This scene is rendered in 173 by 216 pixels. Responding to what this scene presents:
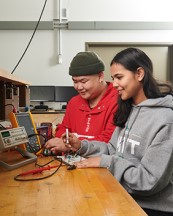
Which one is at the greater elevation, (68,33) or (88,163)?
(68,33)

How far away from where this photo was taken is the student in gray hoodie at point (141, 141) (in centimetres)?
120

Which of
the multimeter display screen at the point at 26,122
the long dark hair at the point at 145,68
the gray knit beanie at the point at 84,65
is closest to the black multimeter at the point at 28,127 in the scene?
the multimeter display screen at the point at 26,122

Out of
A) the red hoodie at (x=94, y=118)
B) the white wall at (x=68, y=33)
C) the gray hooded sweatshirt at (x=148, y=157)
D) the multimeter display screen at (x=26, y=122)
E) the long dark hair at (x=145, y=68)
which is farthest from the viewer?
the white wall at (x=68, y=33)

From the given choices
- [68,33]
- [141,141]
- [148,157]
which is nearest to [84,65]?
[141,141]

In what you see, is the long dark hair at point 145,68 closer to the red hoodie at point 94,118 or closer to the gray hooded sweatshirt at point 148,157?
the gray hooded sweatshirt at point 148,157

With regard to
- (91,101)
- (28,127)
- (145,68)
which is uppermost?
(145,68)

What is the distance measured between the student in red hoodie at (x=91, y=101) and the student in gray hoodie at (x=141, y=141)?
0.24 meters

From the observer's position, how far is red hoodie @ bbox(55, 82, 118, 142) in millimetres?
1839

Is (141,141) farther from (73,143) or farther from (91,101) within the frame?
(91,101)

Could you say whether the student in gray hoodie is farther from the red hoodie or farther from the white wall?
the white wall

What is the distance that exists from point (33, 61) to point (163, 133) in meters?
4.56

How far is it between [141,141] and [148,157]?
0.15 meters

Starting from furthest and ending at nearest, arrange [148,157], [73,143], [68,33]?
1. [68,33]
2. [73,143]
3. [148,157]

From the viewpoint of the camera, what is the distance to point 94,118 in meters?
1.91
